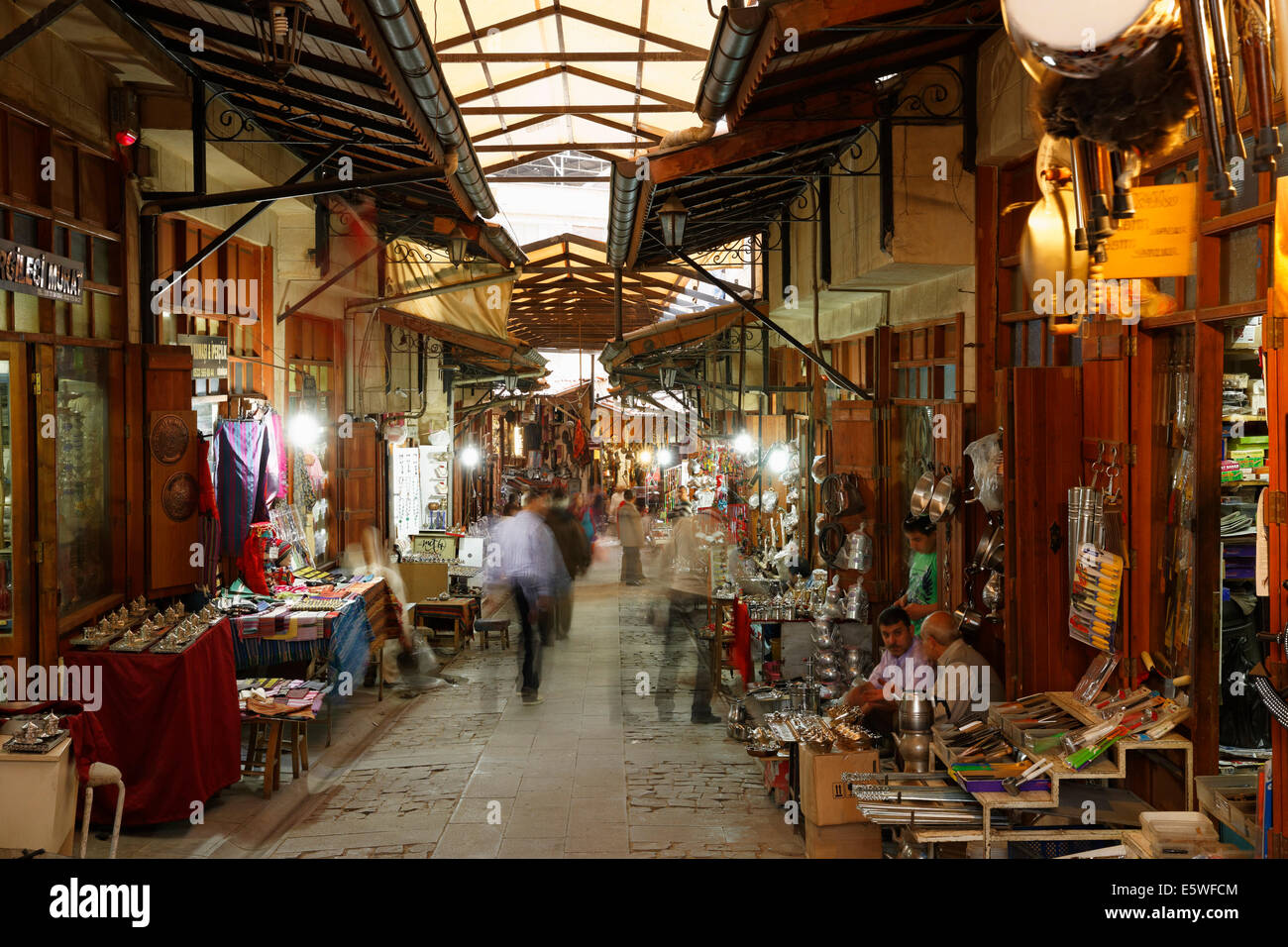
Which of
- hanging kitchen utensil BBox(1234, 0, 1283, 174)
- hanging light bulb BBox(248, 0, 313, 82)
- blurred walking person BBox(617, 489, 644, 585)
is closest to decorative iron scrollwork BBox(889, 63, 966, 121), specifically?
hanging light bulb BBox(248, 0, 313, 82)

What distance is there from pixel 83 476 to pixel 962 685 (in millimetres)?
5997

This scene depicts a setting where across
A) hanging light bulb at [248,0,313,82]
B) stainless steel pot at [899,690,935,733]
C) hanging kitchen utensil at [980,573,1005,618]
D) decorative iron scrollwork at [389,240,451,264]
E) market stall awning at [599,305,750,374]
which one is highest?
decorative iron scrollwork at [389,240,451,264]

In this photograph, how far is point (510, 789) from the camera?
7.60 m

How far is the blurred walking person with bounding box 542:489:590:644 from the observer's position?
11.0 m

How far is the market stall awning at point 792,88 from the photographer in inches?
223

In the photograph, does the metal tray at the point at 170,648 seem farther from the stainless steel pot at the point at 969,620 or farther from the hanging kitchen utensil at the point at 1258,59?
the hanging kitchen utensil at the point at 1258,59

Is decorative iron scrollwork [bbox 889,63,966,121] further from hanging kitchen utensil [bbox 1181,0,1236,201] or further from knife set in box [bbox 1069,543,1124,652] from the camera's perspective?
hanging kitchen utensil [bbox 1181,0,1236,201]

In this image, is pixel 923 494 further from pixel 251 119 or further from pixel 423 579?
pixel 423 579

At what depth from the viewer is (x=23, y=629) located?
6570 millimetres

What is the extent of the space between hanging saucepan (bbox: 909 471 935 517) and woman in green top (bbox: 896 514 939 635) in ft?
0.45

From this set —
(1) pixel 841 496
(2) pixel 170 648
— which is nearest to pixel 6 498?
(2) pixel 170 648

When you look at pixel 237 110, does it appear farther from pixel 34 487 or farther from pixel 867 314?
pixel 867 314

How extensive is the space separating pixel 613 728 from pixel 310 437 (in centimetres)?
525

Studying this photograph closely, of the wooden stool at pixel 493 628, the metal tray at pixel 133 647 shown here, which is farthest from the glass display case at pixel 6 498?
the wooden stool at pixel 493 628
